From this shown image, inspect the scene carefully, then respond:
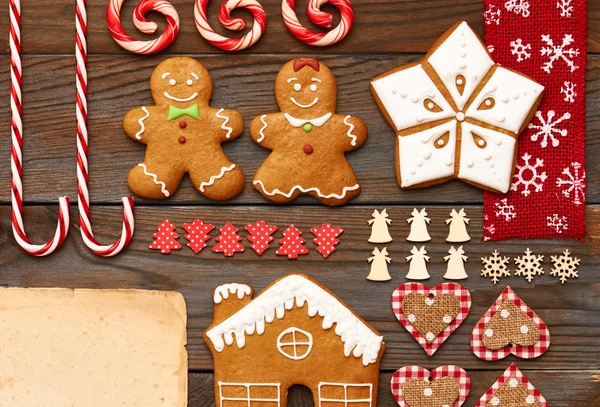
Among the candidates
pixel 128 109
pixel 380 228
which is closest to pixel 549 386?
pixel 380 228

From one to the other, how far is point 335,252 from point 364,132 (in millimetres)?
271

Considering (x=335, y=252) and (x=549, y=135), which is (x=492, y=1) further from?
(x=335, y=252)

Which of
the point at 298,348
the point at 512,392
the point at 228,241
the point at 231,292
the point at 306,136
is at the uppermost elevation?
the point at 306,136

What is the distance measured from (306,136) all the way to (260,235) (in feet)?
0.78

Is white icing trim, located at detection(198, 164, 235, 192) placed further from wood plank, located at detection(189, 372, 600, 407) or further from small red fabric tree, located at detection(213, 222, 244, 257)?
wood plank, located at detection(189, 372, 600, 407)

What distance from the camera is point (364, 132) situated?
1.26m

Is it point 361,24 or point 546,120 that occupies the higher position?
point 361,24

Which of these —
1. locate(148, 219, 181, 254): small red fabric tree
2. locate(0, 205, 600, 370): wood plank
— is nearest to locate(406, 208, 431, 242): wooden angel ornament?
locate(0, 205, 600, 370): wood plank

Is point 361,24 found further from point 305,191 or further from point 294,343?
point 294,343

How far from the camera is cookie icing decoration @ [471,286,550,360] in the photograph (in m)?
1.28

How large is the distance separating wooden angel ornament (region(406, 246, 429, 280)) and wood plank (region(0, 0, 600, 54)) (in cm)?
45

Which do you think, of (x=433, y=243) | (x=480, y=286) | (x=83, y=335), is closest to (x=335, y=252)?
(x=433, y=243)

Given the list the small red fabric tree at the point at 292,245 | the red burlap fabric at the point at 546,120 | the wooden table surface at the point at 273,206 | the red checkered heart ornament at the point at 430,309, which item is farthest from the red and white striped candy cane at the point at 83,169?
the red burlap fabric at the point at 546,120

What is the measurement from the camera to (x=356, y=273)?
1292 mm
